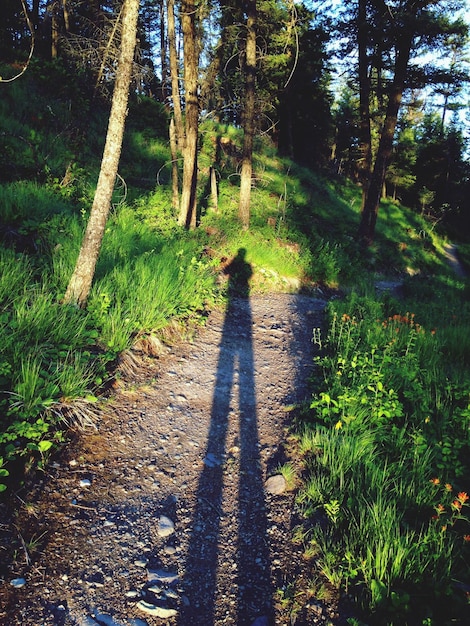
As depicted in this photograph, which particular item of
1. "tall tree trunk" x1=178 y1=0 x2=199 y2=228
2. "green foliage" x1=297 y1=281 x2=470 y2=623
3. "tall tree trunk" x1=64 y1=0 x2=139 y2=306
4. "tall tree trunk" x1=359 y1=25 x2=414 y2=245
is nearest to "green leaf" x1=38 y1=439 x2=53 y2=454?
"tall tree trunk" x1=64 y1=0 x2=139 y2=306

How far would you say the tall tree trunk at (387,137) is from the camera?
12961 millimetres

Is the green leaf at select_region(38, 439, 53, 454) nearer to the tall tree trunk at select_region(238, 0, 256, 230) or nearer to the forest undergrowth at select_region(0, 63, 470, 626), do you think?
the forest undergrowth at select_region(0, 63, 470, 626)

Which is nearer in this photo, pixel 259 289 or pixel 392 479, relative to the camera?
pixel 392 479

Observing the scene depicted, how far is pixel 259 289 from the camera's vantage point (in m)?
9.43

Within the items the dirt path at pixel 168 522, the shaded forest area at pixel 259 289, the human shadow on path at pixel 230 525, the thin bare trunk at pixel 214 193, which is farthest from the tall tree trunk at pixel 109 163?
the thin bare trunk at pixel 214 193

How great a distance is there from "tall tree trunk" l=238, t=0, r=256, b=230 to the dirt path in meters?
7.99

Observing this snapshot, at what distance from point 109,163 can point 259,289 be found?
221 inches

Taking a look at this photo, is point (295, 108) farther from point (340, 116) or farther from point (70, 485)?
point (70, 485)

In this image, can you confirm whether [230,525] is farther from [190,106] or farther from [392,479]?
[190,106]

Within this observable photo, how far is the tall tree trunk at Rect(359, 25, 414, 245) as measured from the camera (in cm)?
1296

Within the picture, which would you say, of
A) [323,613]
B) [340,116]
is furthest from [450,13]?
[340,116]

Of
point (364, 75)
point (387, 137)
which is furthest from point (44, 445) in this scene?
point (364, 75)

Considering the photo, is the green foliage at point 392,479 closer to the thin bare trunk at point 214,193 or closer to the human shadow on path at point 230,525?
the human shadow on path at point 230,525

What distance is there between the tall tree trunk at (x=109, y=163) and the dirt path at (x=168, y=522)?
150 centimetres
